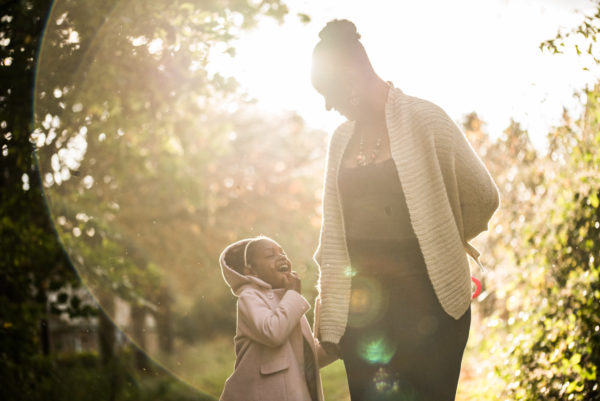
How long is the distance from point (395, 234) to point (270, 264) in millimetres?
598

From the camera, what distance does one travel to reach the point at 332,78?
267cm

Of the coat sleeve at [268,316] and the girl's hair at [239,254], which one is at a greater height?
the girl's hair at [239,254]

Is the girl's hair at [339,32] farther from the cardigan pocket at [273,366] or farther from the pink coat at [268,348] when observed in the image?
the cardigan pocket at [273,366]

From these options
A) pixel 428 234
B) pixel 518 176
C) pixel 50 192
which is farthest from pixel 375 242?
pixel 518 176

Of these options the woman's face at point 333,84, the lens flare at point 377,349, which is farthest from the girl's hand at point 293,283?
the woman's face at point 333,84

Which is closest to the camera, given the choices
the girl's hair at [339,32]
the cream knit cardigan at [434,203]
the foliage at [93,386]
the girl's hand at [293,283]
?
the cream knit cardigan at [434,203]

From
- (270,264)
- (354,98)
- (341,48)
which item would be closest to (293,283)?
(270,264)

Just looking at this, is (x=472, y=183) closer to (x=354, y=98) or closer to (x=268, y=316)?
(x=354, y=98)

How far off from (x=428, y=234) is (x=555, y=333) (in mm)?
2535

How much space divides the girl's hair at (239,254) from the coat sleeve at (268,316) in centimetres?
18

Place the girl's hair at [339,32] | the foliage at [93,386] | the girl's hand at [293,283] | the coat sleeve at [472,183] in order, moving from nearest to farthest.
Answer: the coat sleeve at [472,183] < the girl's hair at [339,32] < the girl's hand at [293,283] < the foliage at [93,386]

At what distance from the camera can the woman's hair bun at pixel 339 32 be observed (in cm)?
268

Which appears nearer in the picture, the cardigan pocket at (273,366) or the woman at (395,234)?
the woman at (395,234)

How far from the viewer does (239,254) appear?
286 centimetres
